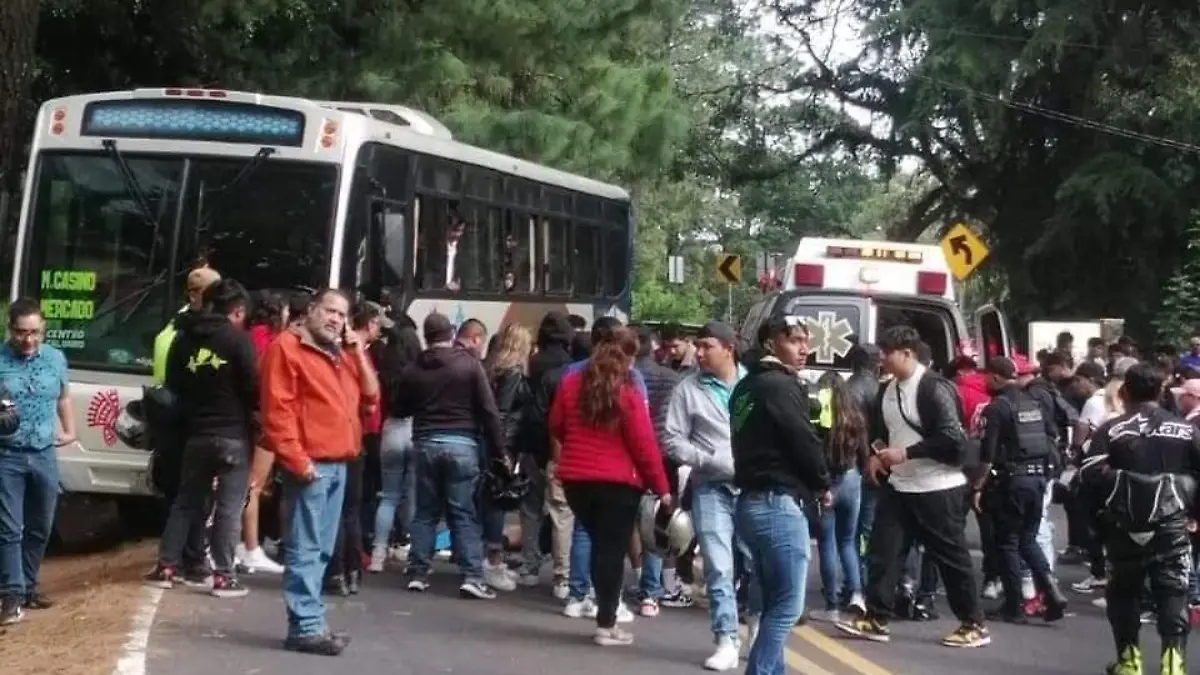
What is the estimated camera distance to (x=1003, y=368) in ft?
39.9

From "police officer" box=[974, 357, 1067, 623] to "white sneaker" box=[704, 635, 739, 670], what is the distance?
2.79m

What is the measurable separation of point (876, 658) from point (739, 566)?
1.33 metres

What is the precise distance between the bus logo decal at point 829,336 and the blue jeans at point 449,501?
5.79 m

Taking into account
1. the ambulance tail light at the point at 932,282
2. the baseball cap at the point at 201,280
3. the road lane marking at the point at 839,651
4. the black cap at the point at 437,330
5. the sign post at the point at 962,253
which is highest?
the sign post at the point at 962,253

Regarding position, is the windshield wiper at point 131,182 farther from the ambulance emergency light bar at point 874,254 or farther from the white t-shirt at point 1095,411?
the ambulance emergency light bar at point 874,254

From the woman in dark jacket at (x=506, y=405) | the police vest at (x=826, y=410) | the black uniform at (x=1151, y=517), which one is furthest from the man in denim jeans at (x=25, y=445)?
the black uniform at (x=1151, y=517)

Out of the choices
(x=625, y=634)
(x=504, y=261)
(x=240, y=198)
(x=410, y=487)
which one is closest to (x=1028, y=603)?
(x=625, y=634)

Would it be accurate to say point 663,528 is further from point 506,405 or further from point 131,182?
point 131,182

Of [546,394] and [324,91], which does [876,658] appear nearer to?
[546,394]

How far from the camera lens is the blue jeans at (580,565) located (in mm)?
11219

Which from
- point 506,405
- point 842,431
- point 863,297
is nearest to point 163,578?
point 506,405

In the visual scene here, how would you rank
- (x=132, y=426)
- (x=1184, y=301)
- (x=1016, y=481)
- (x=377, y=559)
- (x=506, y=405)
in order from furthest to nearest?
(x=1184, y=301), (x=132, y=426), (x=377, y=559), (x=506, y=405), (x=1016, y=481)

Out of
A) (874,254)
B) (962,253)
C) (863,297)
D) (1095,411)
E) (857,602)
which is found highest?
(962,253)

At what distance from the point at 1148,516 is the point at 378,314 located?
4.99 m
